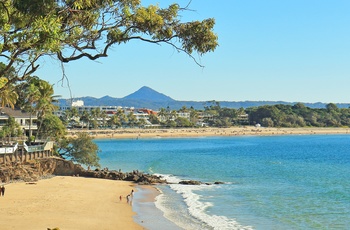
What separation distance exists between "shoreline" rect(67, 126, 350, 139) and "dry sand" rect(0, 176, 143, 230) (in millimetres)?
Result: 104957

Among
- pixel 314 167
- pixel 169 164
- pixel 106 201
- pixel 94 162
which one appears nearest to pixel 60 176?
pixel 94 162

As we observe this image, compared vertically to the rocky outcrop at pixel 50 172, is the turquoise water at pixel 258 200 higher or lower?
lower

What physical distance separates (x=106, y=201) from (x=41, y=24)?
23901 mm

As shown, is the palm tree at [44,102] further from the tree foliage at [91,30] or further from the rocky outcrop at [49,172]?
the tree foliage at [91,30]

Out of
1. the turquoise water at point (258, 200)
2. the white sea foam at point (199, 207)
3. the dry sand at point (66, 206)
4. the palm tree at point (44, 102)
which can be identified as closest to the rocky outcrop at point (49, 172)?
the dry sand at point (66, 206)

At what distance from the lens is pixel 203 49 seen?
32.6ft

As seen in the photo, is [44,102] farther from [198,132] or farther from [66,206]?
[198,132]

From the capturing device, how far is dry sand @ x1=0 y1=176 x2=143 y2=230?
23.6m

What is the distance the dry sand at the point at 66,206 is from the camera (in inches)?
928

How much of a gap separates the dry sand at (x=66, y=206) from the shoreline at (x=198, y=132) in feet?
344

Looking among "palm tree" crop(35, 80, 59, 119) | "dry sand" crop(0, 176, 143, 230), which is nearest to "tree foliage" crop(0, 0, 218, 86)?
"dry sand" crop(0, 176, 143, 230)

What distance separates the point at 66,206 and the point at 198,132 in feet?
471

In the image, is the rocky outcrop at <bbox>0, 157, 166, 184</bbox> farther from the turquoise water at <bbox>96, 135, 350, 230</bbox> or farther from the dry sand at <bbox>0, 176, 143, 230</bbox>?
the turquoise water at <bbox>96, 135, 350, 230</bbox>

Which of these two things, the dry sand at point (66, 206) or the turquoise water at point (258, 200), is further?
the turquoise water at point (258, 200)
